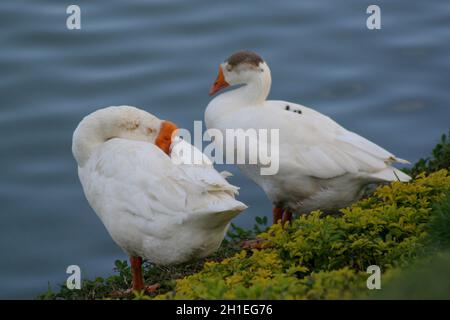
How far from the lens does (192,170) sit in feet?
24.9

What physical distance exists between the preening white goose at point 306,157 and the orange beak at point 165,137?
26.4 inches

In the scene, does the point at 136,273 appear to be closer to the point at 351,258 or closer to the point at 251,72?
the point at 351,258

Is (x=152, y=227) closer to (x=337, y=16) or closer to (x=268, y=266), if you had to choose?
(x=268, y=266)

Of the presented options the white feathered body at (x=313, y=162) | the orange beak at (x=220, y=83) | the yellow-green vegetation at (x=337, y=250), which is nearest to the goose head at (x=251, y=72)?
the orange beak at (x=220, y=83)

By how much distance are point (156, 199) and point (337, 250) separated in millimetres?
1486

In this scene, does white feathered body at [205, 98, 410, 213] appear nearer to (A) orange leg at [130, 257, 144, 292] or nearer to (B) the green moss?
(B) the green moss

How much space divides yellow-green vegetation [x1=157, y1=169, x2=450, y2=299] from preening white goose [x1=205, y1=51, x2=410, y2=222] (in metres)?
0.91

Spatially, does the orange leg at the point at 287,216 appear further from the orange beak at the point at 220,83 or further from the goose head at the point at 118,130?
the goose head at the point at 118,130

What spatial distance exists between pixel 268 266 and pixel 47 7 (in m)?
8.76

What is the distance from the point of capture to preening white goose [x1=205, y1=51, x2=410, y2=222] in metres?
8.41

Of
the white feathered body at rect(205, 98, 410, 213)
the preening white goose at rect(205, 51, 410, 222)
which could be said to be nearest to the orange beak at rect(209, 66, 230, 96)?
the preening white goose at rect(205, 51, 410, 222)

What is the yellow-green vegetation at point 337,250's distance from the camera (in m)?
6.04
